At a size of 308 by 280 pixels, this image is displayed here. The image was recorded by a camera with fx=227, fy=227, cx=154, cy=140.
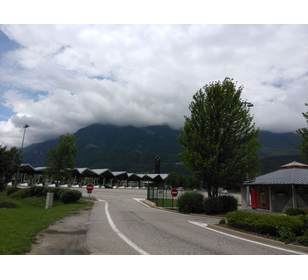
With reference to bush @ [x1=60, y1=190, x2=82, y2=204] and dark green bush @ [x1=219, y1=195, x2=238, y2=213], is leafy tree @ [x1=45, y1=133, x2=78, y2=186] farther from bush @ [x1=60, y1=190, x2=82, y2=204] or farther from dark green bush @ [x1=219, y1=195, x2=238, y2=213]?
dark green bush @ [x1=219, y1=195, x2=238, y2=213]

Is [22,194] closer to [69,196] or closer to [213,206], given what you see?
[69,196]

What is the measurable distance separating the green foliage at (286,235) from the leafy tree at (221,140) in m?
8.10

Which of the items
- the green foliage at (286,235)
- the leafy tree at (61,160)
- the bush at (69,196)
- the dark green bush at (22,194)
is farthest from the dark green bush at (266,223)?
the dark green bush at (22,194)

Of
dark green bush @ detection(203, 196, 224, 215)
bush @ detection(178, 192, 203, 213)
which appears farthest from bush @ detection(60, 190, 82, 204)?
dark green bush @ detection(203, 196, 224, 215)

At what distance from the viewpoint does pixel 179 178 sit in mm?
97500

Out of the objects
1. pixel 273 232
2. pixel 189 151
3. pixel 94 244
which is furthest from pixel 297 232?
pixel 189 151

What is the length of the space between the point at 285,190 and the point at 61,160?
82.1 ft

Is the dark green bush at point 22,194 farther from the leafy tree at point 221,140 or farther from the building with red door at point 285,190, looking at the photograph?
the building with red door at point 285,190

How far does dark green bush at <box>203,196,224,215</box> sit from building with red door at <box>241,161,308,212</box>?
4.16 m

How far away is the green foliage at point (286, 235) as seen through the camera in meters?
8.02

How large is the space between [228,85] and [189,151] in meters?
6.39

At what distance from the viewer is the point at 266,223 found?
932 cm

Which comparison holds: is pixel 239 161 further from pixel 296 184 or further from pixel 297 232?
pixel 297 232

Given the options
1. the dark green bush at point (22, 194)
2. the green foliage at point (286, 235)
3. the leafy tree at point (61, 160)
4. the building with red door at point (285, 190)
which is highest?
the leafy tree at point (61, 160)
